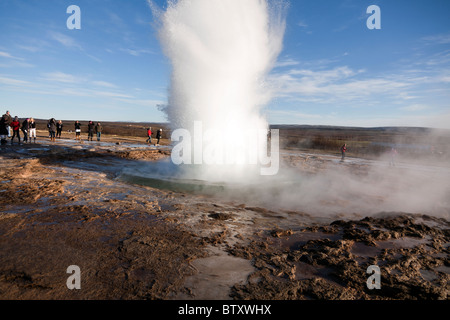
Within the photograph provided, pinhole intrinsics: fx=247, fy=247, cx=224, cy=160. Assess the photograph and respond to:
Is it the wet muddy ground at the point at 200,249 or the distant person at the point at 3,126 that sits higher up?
the distant person at the point at 3,126

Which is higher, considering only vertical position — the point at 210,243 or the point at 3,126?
the point at 3,126

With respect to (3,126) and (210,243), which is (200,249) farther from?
(3,126)

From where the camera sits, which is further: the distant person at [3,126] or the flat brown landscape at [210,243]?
the distant person at [3,126]

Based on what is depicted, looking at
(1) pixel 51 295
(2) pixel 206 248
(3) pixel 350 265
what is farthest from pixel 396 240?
(1) pixel 51 295

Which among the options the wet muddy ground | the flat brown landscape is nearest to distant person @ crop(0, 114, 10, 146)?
the flat brown landscape

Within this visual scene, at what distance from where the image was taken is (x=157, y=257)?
3.62 m

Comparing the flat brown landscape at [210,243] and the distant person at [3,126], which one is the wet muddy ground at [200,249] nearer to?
the flat brown landscape at [210,243]

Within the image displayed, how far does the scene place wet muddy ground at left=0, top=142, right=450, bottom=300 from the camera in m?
2.96

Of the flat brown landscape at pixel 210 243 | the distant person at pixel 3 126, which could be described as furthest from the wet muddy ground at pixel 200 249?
the distant person at pixel 3 126

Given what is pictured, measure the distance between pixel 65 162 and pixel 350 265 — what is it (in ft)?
39.9

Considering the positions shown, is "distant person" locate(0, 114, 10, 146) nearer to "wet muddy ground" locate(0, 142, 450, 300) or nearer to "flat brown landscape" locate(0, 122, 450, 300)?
"flat brown landscape" locate(0, 122, 450, 300)

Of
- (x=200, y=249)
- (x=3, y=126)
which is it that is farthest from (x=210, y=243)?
(x=3, y=126)

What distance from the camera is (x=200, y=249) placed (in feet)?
13.0

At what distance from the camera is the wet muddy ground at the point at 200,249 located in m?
2.96
